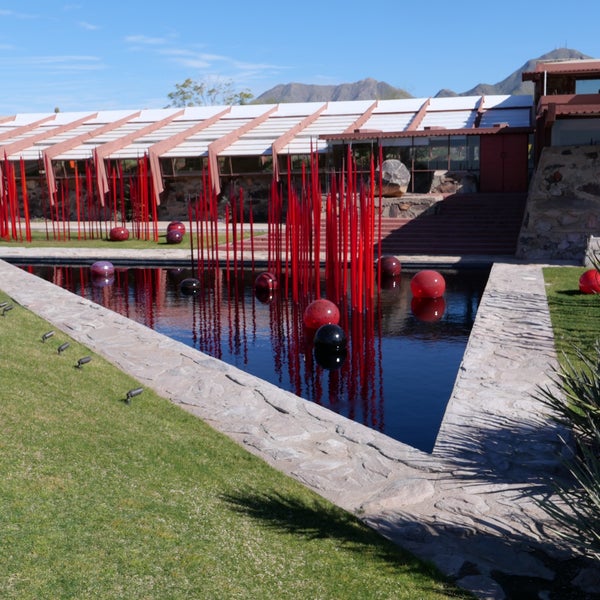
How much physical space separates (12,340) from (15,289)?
5773 mm

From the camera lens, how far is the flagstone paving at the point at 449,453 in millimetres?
4645

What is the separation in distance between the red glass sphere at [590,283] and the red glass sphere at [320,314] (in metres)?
4.59

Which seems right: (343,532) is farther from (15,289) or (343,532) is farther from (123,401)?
(15,289)

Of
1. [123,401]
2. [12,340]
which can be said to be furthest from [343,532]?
[12,340]

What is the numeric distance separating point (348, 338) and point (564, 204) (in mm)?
9452

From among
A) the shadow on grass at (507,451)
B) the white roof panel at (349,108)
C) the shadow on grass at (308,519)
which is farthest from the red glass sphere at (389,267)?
the white roof panel at (349,108)

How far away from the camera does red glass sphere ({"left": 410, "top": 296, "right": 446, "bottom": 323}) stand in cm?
1316

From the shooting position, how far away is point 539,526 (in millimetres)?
5000

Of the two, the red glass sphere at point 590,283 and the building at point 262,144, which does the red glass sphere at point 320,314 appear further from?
the building at point 262,144

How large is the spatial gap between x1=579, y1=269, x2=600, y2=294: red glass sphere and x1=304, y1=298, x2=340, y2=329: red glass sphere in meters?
4.59

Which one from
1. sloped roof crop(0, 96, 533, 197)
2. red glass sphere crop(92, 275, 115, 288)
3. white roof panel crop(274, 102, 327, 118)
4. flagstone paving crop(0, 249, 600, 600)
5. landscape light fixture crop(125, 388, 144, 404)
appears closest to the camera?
flagstone paving crop(0, 249, 600, 600)

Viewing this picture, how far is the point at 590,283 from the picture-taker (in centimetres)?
1330

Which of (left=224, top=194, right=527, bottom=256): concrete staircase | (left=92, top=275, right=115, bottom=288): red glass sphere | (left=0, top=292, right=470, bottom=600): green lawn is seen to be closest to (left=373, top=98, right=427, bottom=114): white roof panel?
(left=224, top=194, right=527, bottom=256): concrete staircase

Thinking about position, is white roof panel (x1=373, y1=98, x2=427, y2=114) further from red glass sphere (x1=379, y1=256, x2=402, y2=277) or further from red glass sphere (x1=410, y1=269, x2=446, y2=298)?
red glass sphere (x1=410, y1=269, x2=446, y2=298)
